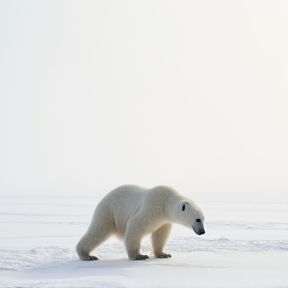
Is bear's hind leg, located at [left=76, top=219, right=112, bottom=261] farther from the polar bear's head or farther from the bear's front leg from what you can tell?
the polar bear's head

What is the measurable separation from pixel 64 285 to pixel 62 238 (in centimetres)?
526

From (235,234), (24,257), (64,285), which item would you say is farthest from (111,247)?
(64,285)

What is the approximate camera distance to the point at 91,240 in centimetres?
715

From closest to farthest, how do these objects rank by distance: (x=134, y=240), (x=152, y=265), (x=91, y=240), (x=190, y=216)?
(x=152, y=265) → (x=190, y=216) → (x=134, y=240) → (x=91, y=240)

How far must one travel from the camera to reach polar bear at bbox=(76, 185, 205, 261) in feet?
22.2

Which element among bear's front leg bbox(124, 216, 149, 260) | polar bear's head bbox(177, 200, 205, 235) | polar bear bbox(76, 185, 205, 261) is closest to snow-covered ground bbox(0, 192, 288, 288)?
bear's front leg bbox(124, 216, 149, 260)

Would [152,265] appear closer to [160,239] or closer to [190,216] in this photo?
[190,216]

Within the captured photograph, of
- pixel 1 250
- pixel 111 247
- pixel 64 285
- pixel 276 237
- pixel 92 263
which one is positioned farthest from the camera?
pixel 276 237

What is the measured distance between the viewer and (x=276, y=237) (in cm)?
984

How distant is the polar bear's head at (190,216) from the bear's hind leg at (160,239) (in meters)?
0.58

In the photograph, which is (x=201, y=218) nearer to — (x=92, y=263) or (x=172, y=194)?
(x=172, y=194)

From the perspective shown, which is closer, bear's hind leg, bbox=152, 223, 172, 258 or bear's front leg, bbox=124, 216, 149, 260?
bear's front leg, bbox=124, 216, 149, 260

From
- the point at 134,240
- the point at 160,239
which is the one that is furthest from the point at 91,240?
the point at 160,239

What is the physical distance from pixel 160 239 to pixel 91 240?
Result: 0.87 metres
